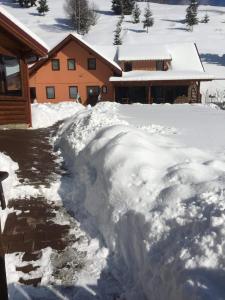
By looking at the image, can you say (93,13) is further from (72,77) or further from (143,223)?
(143,223)

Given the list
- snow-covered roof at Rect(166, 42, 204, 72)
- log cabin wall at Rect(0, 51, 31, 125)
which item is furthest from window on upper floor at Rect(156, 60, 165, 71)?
log cabin wall at Rect(0, 51, 31, 125)

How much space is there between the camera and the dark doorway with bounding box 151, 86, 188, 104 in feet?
107

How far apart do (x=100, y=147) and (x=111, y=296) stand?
410 centimetres

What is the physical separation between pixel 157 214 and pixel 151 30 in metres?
67.3

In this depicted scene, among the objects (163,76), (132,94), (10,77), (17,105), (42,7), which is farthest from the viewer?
(42,7)

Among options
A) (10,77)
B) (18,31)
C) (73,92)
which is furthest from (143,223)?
(73,92)

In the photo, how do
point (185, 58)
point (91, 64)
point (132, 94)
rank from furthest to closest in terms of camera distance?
1. point (185, 58)
2. point (132, 94)
3. point (91, 64)

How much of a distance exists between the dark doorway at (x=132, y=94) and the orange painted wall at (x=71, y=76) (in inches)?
40.5

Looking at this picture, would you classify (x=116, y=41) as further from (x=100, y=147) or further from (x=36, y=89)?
(x=100, y=147)

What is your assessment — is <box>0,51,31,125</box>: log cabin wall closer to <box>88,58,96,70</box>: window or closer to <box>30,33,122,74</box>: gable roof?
<box>30,33,122,74</box>: gable roof

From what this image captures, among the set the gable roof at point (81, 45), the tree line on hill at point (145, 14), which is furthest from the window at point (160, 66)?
the tree line on hill at point (145, 14)

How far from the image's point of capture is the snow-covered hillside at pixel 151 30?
181 ft

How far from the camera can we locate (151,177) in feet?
19.4

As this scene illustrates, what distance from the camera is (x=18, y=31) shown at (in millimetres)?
12016
